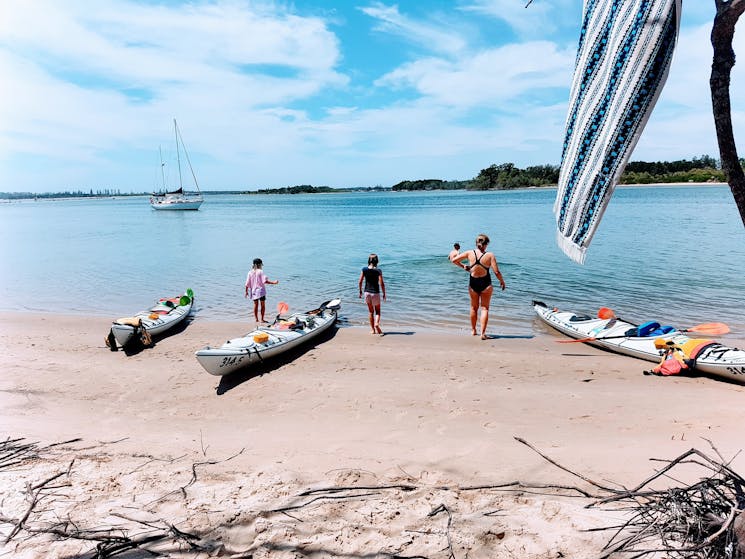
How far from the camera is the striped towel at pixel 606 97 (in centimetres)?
193

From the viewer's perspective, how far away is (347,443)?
466cm

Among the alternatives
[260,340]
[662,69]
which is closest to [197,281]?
[260,340]

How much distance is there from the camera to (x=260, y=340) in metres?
7.16

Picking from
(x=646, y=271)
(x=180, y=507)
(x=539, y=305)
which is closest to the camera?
(x=180, y=507)

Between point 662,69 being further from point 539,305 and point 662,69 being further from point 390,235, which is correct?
point 390,235

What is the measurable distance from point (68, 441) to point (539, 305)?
9.01 metres

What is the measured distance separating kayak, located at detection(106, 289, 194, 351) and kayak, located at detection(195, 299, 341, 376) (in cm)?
181

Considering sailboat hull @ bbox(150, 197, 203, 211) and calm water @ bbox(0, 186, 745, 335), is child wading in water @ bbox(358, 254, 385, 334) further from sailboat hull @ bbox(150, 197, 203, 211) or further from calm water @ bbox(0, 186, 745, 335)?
sailboat hull @ bbox(150, 197, 203, 211)

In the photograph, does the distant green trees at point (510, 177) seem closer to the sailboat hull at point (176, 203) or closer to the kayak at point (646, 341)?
the sailboat hull at point (176, 203)

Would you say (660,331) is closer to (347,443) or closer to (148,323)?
(347,443)

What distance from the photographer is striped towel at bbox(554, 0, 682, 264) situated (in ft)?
6.34

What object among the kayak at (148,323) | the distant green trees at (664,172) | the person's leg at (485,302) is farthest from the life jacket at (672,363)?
the distant green trees at (664,172)

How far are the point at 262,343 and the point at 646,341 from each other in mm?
6123

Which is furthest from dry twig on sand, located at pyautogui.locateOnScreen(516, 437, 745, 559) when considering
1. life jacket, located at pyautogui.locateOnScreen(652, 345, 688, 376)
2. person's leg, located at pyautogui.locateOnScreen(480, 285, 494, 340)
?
person's leg, located at pyautogui.locateOnScreen(480, 285, 494, 340)
